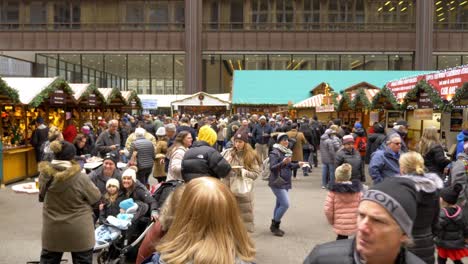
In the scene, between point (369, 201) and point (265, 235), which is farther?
point (265, 235)

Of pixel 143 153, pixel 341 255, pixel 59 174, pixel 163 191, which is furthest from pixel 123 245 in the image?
pixel 341 255

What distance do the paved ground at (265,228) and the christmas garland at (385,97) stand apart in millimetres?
3235

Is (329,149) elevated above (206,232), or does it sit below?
below

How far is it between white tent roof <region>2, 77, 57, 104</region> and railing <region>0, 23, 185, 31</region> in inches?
1070

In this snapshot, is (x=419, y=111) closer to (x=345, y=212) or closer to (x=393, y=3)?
(x=345, y=212)

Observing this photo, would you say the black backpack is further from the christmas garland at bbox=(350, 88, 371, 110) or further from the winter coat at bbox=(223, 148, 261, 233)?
the christmas garland at bbox=(350, 88, 371, 110)

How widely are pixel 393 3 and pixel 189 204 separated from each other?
43.3 meters

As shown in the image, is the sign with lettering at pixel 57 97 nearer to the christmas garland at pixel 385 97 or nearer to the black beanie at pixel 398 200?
the christmas garland at pixel 385 97

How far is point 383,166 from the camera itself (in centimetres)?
716

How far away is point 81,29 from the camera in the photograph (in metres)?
42.0

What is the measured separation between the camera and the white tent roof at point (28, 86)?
1434 centimetres

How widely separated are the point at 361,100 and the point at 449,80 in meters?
5.64

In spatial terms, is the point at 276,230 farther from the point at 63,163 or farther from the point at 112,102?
the point at 112,102

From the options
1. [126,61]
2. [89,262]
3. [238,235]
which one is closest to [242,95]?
[126,61]
